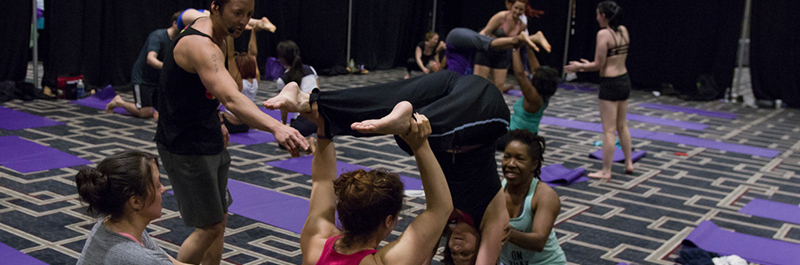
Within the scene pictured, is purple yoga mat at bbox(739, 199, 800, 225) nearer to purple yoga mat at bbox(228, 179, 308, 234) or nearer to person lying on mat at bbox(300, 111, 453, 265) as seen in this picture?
purple yoga mat at bbox(228, 179, 308, 234)

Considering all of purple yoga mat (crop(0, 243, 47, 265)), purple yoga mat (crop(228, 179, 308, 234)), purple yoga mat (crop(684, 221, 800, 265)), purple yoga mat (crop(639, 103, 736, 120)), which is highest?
purple yoga mat (crop(0, 243, 47, 265))

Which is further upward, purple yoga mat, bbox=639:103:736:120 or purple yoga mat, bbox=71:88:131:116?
purple yoga mat, bbox=71:88:131:116

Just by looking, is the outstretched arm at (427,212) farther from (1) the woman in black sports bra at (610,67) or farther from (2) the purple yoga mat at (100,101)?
(2) the purple yoga mat at (100,101)

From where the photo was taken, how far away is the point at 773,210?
483cm

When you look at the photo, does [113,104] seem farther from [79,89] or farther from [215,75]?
[215,75]

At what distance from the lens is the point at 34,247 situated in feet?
11.5

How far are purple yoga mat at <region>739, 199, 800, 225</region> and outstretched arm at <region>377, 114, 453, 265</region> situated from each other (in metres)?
3.66

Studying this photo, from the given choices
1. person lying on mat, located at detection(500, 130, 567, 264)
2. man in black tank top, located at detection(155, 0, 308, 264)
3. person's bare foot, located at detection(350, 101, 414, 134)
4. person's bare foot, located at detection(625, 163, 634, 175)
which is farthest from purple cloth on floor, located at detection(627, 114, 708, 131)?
person's bare foot, located at detection(350, 101, 414, 134)

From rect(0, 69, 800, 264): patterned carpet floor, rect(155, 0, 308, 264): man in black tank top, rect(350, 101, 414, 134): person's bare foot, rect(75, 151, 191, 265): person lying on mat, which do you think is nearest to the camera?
rect(350, 101, 414, 134): person's bare foot

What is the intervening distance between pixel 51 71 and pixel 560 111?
641 cm

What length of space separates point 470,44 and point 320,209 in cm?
350

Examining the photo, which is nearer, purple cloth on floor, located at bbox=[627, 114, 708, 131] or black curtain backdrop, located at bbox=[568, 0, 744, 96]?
purple cloth on floor, located at bbox=[627, 114, 708, 131]

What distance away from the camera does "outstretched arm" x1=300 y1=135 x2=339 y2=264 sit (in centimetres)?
195

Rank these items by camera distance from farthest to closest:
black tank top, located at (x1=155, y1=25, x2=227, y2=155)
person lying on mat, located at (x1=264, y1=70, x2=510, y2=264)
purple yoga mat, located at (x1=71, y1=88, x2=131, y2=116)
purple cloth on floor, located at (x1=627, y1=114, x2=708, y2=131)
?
purple cloth on floor, located at (x1=627, y1=114, x2=708, y2=131) → purple yoga mat, located at (x1=71, y1=88, x2=131, y2=116) → black tank top, located at (x1=155, y1=25, x2=227, y2=155) → person lying on mat, located at (x1=264, y1=70, x2=510, y2=264)
